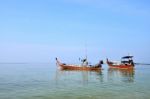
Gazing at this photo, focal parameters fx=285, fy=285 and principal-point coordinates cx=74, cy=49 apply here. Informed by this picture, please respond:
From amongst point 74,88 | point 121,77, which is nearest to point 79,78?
point 121,77

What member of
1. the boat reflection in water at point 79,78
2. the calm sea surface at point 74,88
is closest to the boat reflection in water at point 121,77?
the calm sea surface at point 74,88

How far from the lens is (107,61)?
77938 millimetres

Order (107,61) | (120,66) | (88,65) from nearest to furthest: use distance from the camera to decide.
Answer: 1. (88,65)
2. (120,66)
3. (107,61)

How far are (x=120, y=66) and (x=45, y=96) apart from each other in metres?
51.5

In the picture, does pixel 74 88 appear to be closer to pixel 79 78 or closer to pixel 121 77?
pixel 79 78

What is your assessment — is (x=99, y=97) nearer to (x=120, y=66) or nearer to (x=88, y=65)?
(x=88, y=65)

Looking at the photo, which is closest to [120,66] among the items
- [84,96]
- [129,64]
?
[129,64]

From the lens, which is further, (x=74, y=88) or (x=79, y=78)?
(x=79, y=78)

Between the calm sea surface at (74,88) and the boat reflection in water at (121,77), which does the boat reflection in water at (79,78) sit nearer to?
the calm sea surface at (74,88)

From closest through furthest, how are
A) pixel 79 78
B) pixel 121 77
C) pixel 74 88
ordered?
pixel 74 88 < pixel 79 78 < pixel 121 77

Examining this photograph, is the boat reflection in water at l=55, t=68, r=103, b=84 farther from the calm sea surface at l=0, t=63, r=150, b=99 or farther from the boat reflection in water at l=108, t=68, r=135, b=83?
the boat reflection in water at l=108, t=68, r=135, b=83

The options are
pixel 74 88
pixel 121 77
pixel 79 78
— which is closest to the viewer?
pixel 74 88

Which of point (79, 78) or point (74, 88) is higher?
point (79, 78)

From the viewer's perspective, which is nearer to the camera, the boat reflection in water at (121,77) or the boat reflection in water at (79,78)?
the boat reflection in water at (79,78)
